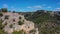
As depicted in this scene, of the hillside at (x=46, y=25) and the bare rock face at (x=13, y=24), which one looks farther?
the hillside at (x=46, y=25)

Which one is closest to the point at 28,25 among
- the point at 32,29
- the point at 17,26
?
the point at 32,29

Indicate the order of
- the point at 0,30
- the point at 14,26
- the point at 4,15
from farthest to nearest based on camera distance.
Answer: the point at 4,15
the point at 14,26
the point at 0,30

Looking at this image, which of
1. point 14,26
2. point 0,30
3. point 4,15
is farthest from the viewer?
point 4,15

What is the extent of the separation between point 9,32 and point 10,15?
7191 mm

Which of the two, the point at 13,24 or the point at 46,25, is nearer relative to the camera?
→ the point at 13,24

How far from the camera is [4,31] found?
41.1 metres

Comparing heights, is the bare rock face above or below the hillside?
above

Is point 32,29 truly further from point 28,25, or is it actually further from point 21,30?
point 21,30

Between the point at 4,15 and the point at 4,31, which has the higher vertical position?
the point at 4,15

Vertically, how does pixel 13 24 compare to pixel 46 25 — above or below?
above

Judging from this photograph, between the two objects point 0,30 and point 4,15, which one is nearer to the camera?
point 0,30

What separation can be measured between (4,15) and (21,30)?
7143mm

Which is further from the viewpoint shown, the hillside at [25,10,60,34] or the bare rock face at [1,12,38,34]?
→ the hillside at [25,10,60,34]

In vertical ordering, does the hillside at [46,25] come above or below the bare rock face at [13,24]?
below
